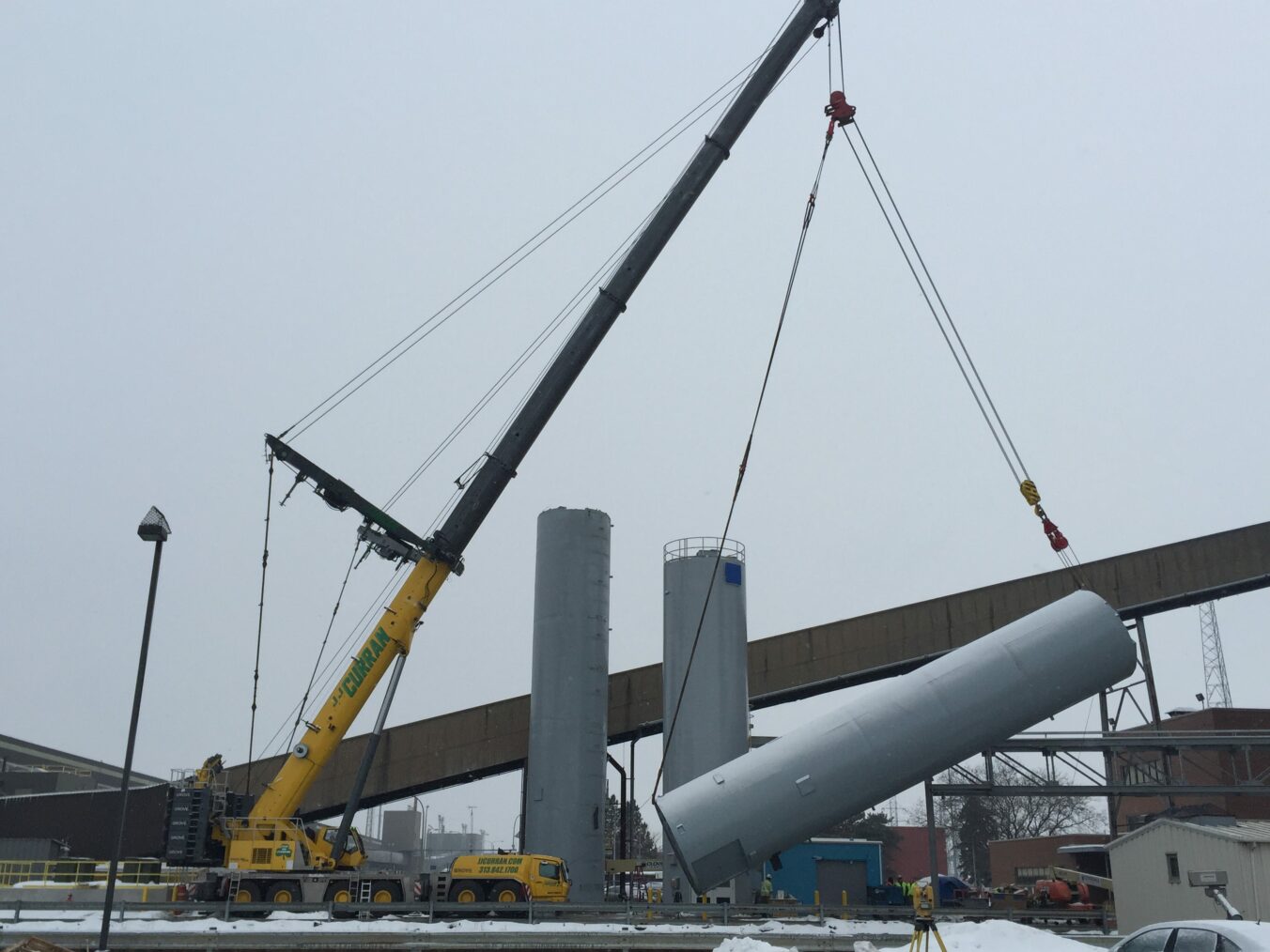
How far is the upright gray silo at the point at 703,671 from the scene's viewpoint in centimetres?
2995

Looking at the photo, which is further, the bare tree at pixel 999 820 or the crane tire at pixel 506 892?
the bare tree at pixel 999 820

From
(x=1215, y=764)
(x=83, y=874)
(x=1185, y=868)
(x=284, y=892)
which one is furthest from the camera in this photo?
(x=1215, y=764)

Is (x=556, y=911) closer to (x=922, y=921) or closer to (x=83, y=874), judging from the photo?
(x=922, y=921)

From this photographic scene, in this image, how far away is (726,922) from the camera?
77.0 ft

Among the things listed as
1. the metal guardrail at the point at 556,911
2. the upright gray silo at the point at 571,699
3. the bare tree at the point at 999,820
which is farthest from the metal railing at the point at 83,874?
the bare tree at the point at 999,820

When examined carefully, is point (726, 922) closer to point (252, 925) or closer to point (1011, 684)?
point (1011, 684)

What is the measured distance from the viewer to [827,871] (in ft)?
116

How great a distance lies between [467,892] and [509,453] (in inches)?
421

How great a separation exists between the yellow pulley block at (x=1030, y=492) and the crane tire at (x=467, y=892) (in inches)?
604

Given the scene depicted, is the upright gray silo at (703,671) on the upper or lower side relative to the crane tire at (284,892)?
upper

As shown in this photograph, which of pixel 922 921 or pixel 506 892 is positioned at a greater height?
pixel 922 921

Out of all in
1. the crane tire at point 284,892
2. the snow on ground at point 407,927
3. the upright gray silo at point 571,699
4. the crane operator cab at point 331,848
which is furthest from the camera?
the upright gray silo at point 571,699

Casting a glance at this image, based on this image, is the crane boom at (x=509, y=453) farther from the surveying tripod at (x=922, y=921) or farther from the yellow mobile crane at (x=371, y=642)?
the surveying tripod at (x=922, y=921)

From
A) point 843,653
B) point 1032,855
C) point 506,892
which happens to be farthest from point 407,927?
point 1032,855
